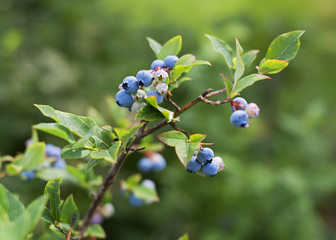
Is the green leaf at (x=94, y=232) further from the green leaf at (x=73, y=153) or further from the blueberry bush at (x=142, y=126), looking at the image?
the green leaf at (x=73, y=153)

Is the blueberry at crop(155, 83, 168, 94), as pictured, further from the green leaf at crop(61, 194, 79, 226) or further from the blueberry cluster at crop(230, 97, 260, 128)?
the green leaf at crop(61, 194, 79, 226)

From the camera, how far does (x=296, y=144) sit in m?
1.93

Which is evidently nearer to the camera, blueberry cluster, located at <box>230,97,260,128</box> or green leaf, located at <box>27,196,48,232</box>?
green leaf, located at <box>27,196,48,232</box>

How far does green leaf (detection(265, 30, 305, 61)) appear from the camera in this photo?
711mm

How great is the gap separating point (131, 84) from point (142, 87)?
0.06m

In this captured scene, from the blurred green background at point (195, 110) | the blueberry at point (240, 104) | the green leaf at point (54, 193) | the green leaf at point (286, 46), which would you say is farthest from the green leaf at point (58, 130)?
the blurred green background at point (195, 110)

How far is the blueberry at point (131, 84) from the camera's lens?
66 centimetres

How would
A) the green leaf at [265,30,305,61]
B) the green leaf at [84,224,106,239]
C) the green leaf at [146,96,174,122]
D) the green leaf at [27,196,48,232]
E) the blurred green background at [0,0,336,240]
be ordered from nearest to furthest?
the green leaf at [27,196,48,232] < the green leaf at [146,96,174,122] < the green leaf at [265,30,305,61] < the green leaf at [84,224,106,239] < the blurred green background at [0,0,336,240]

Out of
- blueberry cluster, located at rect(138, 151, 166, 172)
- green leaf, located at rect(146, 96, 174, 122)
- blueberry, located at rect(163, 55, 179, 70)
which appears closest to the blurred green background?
blueberry cluster, located at rect(138, 151, 166, 172)

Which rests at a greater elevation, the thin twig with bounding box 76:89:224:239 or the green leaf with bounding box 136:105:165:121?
the green leaf with bounding box 136:105:165:121

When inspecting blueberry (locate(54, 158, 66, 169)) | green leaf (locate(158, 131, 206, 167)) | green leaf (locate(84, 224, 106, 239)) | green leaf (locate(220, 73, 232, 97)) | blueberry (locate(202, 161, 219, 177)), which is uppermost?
green leaf (locate(220, 73, 232, 97))

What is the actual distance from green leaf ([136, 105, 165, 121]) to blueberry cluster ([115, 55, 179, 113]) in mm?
21

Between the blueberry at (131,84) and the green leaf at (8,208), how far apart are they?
27 cm

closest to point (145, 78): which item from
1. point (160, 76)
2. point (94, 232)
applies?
point (160, 76)
